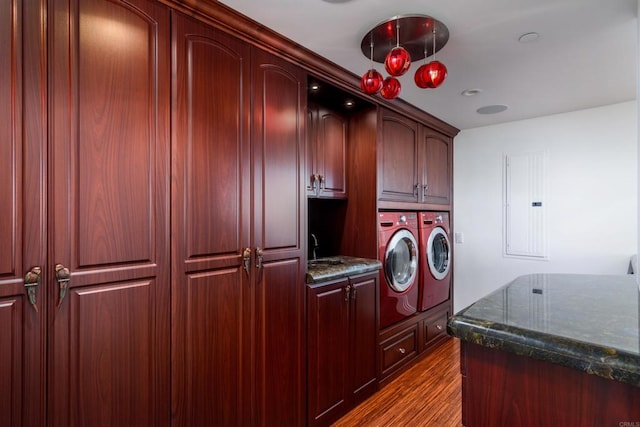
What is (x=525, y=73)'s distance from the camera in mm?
2227

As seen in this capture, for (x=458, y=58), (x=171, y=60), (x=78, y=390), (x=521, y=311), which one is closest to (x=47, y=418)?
(x=78, y=390)

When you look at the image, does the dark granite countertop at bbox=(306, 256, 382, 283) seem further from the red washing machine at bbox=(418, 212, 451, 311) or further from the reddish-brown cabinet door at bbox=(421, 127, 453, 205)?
the reddish-brown cabinet door at bbox=(421, 127, 453, 205)

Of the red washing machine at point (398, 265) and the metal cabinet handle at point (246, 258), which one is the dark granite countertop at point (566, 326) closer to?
the metal cabinet handle at point (246, 258)

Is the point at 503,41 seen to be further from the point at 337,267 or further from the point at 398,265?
the point at 398,265

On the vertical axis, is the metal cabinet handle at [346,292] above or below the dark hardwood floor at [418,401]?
above

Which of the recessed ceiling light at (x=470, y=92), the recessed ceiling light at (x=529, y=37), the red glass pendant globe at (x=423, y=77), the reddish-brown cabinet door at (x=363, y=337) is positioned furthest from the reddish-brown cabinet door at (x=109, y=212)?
the recessed ceiling light at (x=470, y=92)

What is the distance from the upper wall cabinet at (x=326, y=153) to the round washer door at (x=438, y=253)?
3.69 feet

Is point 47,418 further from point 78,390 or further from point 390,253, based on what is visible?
point 390,253

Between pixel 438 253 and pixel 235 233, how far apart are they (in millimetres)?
2407

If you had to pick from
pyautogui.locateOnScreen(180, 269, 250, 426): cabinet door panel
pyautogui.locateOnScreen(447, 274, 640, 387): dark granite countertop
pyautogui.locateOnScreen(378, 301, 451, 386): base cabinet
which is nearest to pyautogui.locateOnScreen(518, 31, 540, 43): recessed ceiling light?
pyautogui.locateOnScreen(447, 274, 640, 387): dark granite countertop

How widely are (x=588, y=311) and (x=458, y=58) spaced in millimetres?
1637

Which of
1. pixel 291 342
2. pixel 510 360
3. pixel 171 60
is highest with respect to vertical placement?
pixel 171 60

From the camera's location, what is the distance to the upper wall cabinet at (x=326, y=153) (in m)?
2.35

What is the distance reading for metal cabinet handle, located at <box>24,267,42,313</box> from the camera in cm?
102
